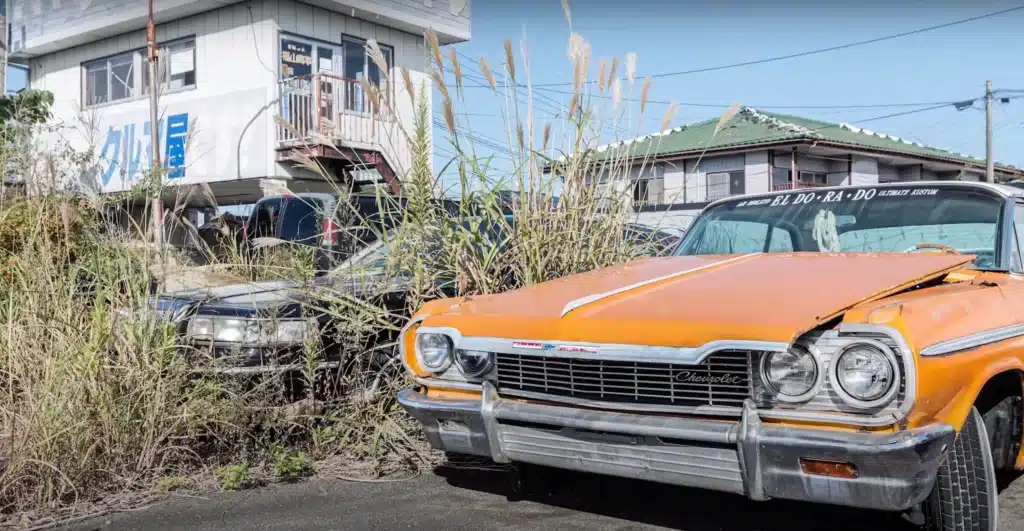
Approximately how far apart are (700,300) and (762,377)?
0.44m

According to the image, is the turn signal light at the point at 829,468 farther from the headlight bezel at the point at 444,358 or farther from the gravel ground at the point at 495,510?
the headlight bezel at the point at 444,358

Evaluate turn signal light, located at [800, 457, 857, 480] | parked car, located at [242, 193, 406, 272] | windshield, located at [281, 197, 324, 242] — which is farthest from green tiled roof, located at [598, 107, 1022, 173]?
turn signal light, located at [800, 457, 857, 480]

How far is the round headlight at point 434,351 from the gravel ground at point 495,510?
0.61m

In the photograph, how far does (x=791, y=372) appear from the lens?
269 centimetres

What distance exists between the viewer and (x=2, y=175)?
5.00 metres

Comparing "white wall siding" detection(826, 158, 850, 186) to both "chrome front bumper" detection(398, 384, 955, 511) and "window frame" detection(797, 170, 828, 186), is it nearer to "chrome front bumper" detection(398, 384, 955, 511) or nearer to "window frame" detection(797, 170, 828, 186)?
"window frame" detection(797, 170, 828, 186)

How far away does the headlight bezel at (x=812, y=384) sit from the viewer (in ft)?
8.61

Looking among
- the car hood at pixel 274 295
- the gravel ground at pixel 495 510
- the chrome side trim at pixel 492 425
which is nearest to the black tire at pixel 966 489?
the gravel ground at pixel 495 510

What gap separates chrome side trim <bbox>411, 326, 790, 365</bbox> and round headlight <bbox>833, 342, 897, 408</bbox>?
23 cm

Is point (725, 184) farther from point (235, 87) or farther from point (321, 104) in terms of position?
point (235, 87)

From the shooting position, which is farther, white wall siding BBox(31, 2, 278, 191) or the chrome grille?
white wall siding BBox(31, 2, 278, 191)

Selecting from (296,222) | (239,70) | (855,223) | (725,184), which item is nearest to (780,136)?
(725,184)

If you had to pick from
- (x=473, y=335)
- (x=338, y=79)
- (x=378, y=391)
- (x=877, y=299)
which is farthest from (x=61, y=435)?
(x=338, y=79)

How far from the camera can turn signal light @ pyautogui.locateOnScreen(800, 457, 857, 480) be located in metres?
2.52
